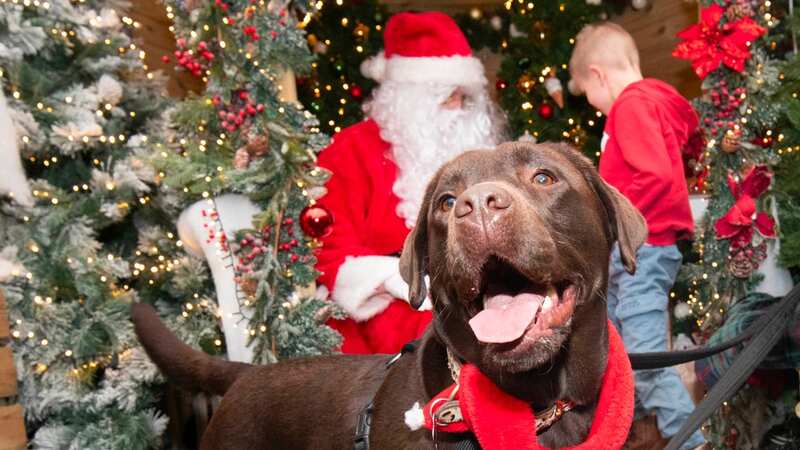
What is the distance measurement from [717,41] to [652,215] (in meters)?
1.09

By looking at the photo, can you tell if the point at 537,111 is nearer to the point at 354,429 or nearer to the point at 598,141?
the point at 598,141

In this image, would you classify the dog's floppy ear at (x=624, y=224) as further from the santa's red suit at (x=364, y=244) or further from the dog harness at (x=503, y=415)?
the santa's red suit at (x=364, y=244)

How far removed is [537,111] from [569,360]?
4.32 metres

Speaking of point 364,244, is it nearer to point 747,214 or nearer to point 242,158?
point 242,158

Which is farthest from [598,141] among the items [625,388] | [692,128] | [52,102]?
[625,388]

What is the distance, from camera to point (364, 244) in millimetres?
4457

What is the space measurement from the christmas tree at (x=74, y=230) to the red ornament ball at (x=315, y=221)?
753 mm

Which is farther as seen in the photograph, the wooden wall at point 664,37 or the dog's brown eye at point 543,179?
the wooden wall at point 664,37

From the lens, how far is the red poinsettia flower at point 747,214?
415 centimetres

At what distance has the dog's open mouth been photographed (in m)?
1.78

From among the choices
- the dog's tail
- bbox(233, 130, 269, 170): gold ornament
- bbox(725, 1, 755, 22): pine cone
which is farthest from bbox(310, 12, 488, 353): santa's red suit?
bbox(725, 1, 755, 22): pine cone

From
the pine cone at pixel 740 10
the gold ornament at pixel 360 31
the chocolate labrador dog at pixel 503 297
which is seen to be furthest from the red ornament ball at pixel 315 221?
the gold ornament at pixel 360 31

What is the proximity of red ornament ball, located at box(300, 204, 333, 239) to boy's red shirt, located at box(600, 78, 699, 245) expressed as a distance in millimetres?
1448

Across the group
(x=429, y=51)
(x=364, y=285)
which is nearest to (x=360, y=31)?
(x=429, y=51)
